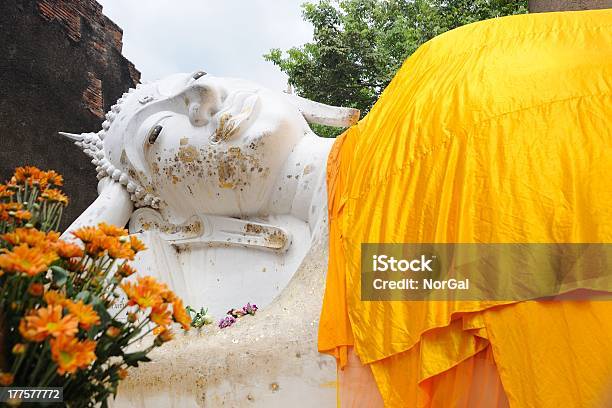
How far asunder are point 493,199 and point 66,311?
36.1 inches

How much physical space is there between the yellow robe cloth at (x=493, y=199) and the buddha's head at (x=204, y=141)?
49 cm

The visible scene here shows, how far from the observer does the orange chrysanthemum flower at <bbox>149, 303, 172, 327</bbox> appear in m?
0.68

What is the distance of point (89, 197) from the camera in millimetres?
5527

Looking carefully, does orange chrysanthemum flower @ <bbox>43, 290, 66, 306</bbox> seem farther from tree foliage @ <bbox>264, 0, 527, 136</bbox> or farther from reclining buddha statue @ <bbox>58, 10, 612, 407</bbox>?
tree foliage @ <bbox>264, 0, 527, 136</bbox>

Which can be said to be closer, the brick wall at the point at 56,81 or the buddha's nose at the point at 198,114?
the buddha's nose at the point at 198,114

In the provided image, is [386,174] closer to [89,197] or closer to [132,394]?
[132,394]

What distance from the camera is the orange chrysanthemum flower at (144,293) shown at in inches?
26.5

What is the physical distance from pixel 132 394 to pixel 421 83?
4.23 ft

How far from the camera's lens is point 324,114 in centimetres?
236

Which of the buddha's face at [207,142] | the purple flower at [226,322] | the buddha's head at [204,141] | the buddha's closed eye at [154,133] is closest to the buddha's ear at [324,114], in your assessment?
the buddha's head at [204,141]

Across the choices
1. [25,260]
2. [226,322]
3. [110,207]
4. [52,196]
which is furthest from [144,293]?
[110,207]

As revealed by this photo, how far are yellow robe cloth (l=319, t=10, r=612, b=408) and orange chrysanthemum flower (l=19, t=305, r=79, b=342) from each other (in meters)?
0.83

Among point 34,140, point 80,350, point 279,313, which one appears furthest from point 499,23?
point 34,140

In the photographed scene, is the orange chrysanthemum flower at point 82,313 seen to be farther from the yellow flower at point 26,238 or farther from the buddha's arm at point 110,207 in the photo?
the buddha's arm at point 110,207
